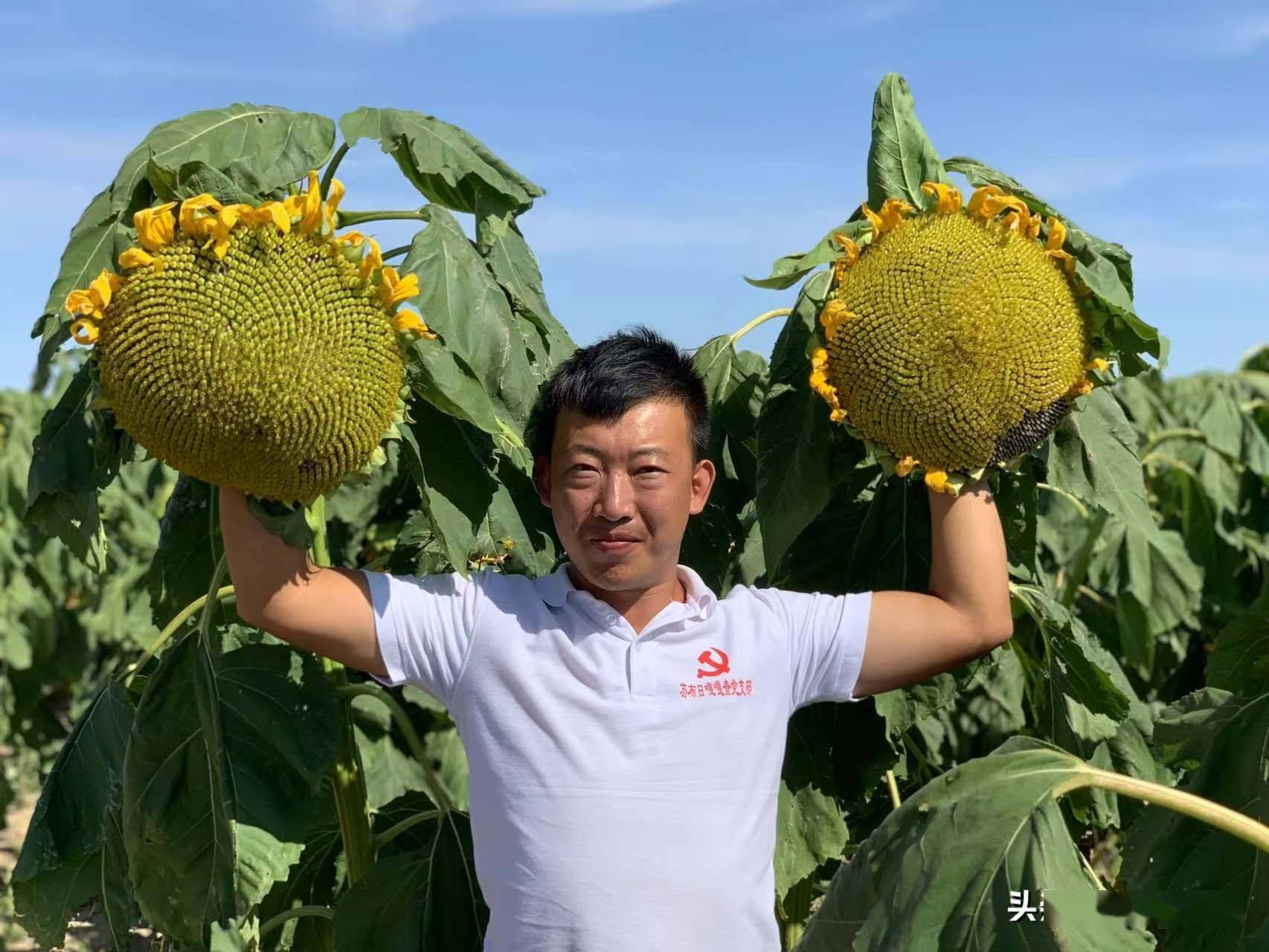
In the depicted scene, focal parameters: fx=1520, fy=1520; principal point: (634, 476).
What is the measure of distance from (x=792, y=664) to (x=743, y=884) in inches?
13.5

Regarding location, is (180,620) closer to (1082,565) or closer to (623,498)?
(623,498)

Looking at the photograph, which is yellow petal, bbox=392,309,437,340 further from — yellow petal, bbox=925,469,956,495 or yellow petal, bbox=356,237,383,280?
yellow petal, bbox=925,469,956,495

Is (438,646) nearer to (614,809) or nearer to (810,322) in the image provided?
(614,809)

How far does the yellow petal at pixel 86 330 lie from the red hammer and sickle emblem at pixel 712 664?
95 centimetres

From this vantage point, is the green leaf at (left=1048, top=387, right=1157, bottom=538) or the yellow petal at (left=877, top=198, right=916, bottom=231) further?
the green leaf at (left=1048, top=387, right=1157, bottom=538)

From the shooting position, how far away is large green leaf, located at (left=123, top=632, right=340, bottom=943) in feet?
7.73

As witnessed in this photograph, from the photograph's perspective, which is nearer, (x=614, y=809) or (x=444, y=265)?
(x=614, y=809)

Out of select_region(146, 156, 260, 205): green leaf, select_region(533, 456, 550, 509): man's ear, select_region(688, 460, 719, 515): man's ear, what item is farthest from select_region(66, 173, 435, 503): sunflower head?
select_region(688, 460, 719, 515): man's ear

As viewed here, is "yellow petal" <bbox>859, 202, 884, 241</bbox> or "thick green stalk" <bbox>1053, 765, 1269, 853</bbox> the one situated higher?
"yellow petal" <bbox>859, 202, 884, 241</bbox>

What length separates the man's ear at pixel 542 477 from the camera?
240cm

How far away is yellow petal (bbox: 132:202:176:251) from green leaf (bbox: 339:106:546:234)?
46 centimetres

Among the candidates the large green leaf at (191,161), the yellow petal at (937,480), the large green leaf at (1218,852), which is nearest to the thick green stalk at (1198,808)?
the large green leaf at (1218,852)

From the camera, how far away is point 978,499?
225 cm

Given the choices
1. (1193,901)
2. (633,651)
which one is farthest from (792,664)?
(1193,901)
